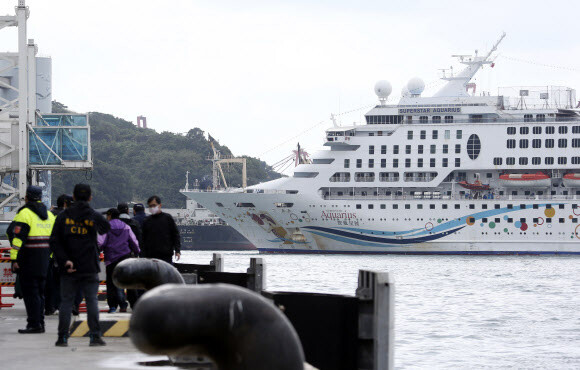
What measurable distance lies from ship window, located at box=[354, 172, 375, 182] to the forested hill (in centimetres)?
3586

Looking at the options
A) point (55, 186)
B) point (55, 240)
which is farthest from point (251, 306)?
point (55, 186)

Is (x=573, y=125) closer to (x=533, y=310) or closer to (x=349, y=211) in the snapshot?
(x=349, y=211)

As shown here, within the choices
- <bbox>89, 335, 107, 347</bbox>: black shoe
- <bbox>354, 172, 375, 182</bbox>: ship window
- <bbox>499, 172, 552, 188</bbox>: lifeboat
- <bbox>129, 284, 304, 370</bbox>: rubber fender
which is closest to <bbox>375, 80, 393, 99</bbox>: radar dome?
<bbox>354, 172, 375, 182</bbox>: ship window

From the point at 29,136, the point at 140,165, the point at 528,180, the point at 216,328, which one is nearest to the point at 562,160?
the point at 528,180

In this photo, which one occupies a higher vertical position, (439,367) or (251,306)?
(251,306)

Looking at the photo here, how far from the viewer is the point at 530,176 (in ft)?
193

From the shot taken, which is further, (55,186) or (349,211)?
(55,186)

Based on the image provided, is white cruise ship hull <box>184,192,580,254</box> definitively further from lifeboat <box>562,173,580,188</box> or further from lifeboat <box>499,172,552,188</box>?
lifeboat <box>562,173,580,188</box>

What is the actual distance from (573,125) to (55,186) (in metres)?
48.0

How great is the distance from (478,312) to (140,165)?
83201 mm

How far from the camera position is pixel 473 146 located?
60.6 m

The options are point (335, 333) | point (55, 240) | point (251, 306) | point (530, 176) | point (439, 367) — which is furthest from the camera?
point (530, 176)

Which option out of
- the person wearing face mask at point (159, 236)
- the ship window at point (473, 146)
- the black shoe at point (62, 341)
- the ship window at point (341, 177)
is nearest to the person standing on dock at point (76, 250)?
the black shoe at point (62, 341)

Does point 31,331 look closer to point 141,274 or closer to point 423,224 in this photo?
point 141,274
